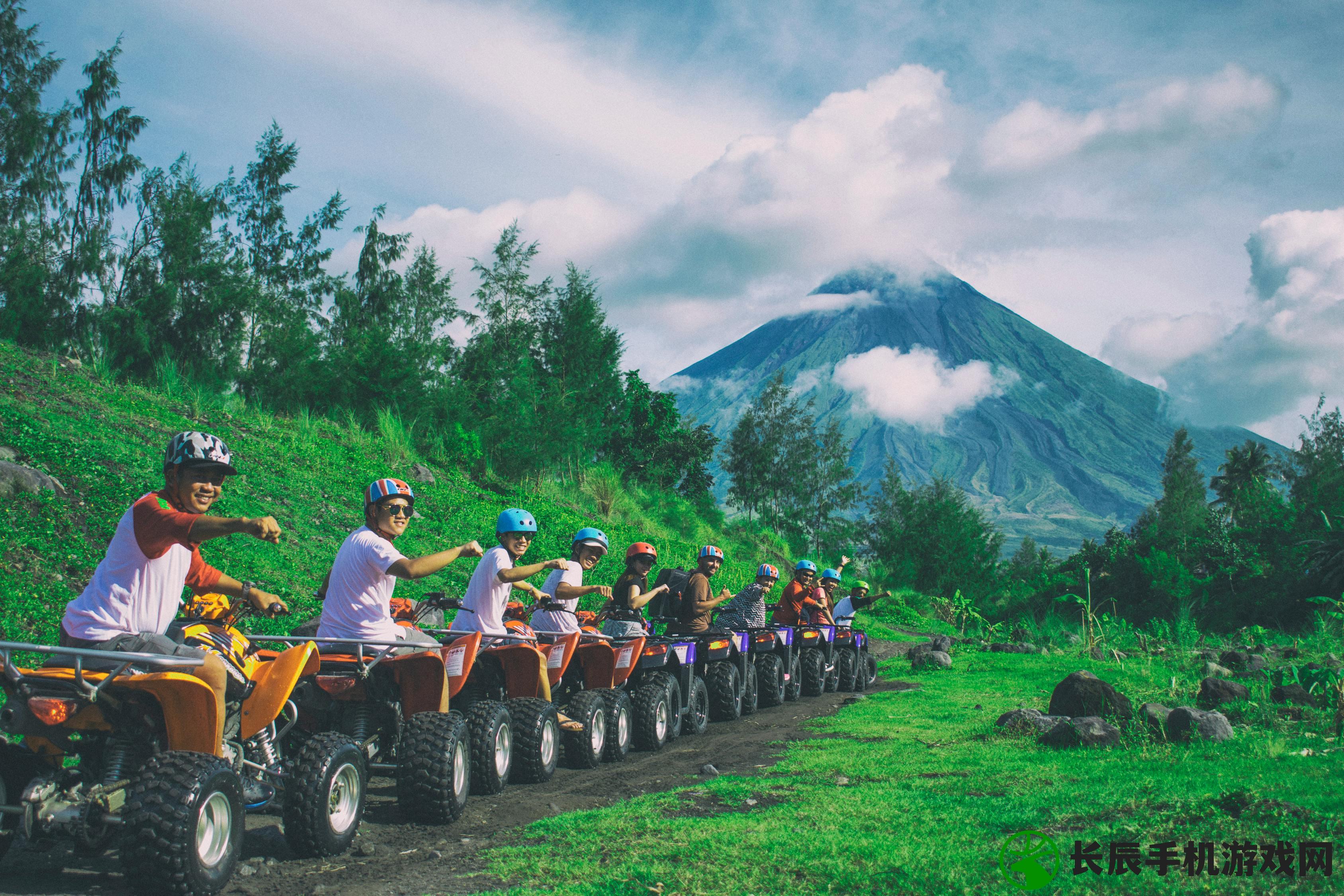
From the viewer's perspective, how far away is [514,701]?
285 inches

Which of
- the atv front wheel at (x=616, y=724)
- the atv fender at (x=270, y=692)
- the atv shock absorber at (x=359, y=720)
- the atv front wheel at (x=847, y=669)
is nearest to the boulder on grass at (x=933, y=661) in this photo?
the atv front wheel at (x=847, y=669)

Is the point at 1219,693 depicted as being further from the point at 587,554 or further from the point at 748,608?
the point at 587,554

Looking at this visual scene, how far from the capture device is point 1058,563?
47.4m

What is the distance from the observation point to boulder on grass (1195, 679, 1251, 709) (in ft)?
32.1

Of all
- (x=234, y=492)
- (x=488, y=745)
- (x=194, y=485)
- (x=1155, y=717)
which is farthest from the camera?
(x=234, y=492)

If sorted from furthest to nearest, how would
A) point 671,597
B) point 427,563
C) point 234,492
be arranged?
point 234,492
point 671,597
point 427,563

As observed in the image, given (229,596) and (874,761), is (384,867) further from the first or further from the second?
(874,761)

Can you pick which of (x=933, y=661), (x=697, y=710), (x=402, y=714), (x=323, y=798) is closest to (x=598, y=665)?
(x=697, y=710)

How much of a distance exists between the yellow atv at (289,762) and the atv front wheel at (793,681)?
29.6 ft

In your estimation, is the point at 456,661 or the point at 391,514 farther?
the point at 456,661

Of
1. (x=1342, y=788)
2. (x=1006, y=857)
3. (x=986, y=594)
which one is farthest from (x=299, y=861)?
(x=986, y=594)

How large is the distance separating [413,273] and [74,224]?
45.1ft

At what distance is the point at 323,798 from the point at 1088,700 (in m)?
7.37

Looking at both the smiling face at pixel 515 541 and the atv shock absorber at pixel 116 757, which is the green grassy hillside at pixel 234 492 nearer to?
the smiling face at pixel 515 541
